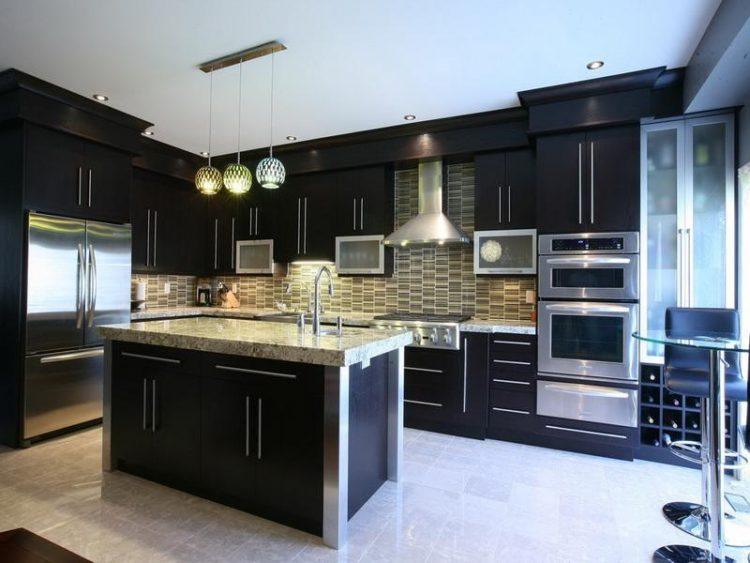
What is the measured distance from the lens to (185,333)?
237 centimetres

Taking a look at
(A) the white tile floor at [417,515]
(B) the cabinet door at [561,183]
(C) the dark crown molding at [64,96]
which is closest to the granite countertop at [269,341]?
(A) the white tile floor at [417,515]

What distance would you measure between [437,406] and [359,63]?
106 inches

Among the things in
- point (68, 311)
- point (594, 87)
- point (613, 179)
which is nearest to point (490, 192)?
point (613, 179)

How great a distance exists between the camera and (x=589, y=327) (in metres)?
3.18

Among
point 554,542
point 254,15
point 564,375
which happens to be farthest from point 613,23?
point 554,542

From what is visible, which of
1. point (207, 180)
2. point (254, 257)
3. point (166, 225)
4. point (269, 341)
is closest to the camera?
point (269, 341)

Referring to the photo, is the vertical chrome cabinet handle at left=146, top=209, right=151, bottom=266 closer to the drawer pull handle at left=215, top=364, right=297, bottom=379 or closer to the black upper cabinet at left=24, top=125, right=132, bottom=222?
the black upper cabinet at left=24, top=125, right=132, bottom=222

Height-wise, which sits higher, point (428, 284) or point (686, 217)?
point (686, 217)

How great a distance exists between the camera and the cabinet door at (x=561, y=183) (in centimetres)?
324

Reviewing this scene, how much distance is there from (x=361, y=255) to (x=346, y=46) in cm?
208

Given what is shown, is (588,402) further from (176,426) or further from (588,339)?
(176,426)

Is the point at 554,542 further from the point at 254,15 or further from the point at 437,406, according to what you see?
the point at 254,15

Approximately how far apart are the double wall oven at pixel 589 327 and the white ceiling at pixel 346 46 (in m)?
1.25

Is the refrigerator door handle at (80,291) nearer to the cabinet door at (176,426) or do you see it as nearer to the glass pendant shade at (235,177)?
the cabinet door at (176,426)
